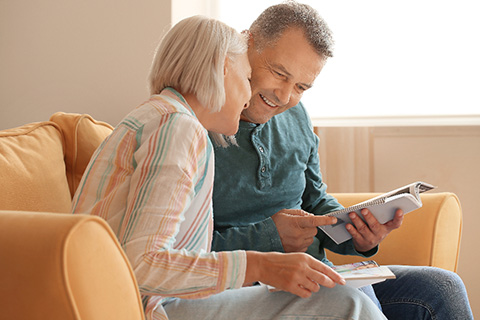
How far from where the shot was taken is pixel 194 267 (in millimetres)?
947

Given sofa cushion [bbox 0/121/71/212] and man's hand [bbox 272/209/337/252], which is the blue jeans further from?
sofa cushion [bbox 0/121/71/212]

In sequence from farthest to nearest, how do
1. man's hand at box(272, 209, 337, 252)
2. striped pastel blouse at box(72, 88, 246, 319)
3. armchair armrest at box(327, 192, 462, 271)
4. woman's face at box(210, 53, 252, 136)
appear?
armchair armrest at box(327, 192, 462, 271) < man's hand at box(272, 209, 337, 252) < woman's face at box(210, 53, 252, 136) < striped pastel blouse at box(72, 88, 246, 319)

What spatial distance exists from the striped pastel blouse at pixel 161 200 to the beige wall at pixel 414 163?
164 cm

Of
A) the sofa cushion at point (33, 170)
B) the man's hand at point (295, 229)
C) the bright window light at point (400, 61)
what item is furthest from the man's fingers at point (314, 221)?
the bright window light at point (400, 61)

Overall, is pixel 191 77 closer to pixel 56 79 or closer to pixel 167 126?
pixel 167 126

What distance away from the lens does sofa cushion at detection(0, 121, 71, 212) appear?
4.34ft

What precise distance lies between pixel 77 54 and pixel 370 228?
152 cm

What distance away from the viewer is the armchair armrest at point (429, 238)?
179 centimetres

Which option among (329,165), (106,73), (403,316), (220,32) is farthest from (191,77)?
(329,165)

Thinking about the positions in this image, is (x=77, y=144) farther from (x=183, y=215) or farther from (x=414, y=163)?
(x=414, y=163)

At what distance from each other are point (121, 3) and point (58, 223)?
1.78 metres

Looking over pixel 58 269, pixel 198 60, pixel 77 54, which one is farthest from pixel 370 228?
pixel 77 54

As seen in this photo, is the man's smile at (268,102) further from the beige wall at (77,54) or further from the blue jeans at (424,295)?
the beige wall at (77,54)

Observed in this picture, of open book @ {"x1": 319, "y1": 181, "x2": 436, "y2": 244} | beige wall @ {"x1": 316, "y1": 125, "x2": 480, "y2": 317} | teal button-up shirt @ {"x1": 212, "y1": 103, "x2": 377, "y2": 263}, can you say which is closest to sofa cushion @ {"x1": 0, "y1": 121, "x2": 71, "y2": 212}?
teal button-up shirt @ {"x1": 212, "y1": 103, "x2": 377, "y2": 263}
